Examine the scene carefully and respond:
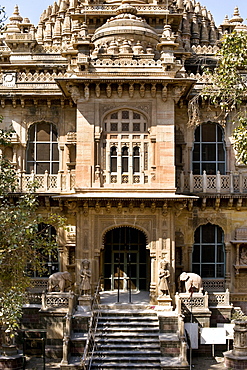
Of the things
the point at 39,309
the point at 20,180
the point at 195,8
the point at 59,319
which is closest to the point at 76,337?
the point at 59,319

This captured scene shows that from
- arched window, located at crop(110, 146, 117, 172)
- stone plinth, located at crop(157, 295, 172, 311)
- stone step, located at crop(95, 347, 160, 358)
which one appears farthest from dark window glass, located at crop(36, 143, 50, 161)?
stone step, located at crop(95, 347, 160, 358)

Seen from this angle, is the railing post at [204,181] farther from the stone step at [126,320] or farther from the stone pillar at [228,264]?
the stone step at [126,320]

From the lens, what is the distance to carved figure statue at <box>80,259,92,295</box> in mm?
23016

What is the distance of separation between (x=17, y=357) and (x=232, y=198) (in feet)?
35.6

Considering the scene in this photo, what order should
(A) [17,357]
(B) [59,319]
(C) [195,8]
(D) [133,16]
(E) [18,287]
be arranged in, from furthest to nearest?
(C) [195,8] → (D) [133,16] → (B) [59,319] → (A) [17,357] → (E) [18,287]

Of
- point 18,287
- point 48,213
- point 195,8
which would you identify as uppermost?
point 195,8

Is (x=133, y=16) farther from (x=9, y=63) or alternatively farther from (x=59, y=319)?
(x=59, y=319)

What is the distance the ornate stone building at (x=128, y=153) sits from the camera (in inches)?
939

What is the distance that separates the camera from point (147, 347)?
2119cm

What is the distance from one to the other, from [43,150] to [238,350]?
1177 centimetres

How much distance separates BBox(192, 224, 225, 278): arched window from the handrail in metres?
5.02

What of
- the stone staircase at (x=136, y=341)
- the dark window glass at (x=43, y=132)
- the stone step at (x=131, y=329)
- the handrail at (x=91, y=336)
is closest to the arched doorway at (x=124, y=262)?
the handrail at (x=91, y=336)

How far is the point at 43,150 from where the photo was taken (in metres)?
27.1

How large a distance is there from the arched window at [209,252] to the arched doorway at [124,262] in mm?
2197
